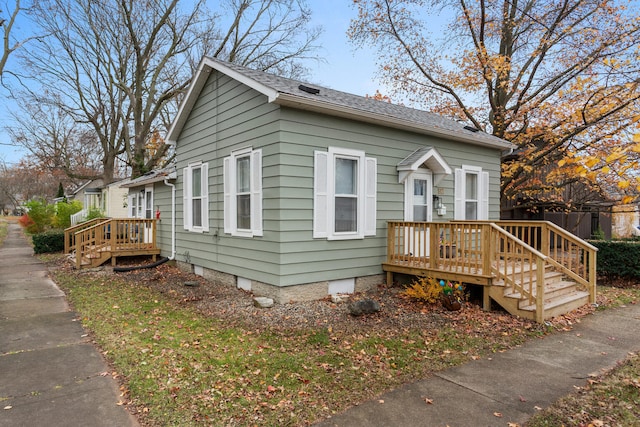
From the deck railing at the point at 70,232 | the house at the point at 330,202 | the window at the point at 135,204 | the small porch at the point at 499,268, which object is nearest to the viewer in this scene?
the small porch at the point at 499,268

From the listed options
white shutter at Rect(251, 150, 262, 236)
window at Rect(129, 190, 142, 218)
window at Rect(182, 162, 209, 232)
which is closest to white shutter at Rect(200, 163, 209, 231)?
window at Rect(182, 162, 209, 232)

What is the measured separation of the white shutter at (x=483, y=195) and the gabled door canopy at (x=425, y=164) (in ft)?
6.55

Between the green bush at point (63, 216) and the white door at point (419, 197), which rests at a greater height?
the white door at point (419, 197)

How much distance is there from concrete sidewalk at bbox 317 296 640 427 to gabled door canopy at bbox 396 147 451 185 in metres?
4.13

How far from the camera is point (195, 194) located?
9.90m

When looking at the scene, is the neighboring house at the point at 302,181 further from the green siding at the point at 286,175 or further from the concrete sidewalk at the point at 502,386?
the concrete sidewalk at the point at 502,386

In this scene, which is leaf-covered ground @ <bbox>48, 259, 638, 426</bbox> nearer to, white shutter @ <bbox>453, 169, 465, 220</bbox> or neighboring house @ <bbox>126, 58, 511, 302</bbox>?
neighboring house @ <bbox>126, 58, 511, 302</bbox>

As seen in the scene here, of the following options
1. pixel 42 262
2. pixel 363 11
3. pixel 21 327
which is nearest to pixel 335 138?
pixel 21 327

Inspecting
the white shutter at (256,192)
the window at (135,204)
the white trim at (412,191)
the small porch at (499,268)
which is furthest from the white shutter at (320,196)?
the window at (135,204)

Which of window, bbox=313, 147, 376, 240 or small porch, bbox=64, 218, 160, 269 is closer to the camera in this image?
window, bbox=313, 147, 376, 240

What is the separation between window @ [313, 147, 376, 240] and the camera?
7102mm

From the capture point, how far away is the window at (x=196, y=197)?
9.25m

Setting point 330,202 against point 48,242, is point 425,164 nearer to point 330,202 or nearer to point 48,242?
point 330,202

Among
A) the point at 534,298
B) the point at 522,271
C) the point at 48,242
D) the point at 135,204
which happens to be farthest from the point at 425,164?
the point at 48,242
